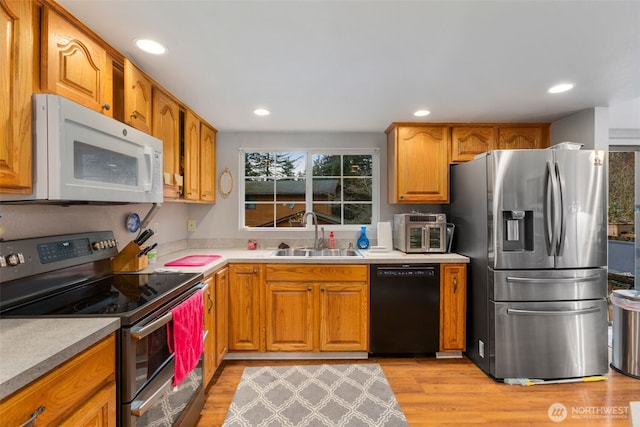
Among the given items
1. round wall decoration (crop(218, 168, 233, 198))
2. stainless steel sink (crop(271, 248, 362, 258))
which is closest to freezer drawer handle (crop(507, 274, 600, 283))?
stainless steel sink (crop(271, 248, 362, 258))

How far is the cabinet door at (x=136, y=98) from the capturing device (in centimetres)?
164

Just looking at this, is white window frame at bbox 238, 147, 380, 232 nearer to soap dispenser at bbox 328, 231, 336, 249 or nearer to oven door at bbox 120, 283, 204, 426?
soap dispenser at bbox 328, 231, 336, 249

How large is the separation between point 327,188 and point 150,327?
2.42 m

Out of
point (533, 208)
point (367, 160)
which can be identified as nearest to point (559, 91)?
point (533, 208)

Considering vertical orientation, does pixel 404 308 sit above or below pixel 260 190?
below

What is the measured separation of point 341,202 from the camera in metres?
3.41

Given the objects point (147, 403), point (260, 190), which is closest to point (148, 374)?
point (147, 403)

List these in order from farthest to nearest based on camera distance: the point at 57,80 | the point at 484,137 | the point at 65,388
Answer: the point at 484,137 → the point at 57,80 → the point at 65,388

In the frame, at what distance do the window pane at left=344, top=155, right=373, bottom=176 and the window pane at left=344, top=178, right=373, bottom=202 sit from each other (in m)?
0.08

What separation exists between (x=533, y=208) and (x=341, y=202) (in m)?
1.78

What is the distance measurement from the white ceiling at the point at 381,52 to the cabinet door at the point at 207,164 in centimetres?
36

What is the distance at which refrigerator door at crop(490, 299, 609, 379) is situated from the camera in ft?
7.52

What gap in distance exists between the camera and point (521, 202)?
2305mm

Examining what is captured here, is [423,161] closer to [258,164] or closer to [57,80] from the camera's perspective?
[258,164]
